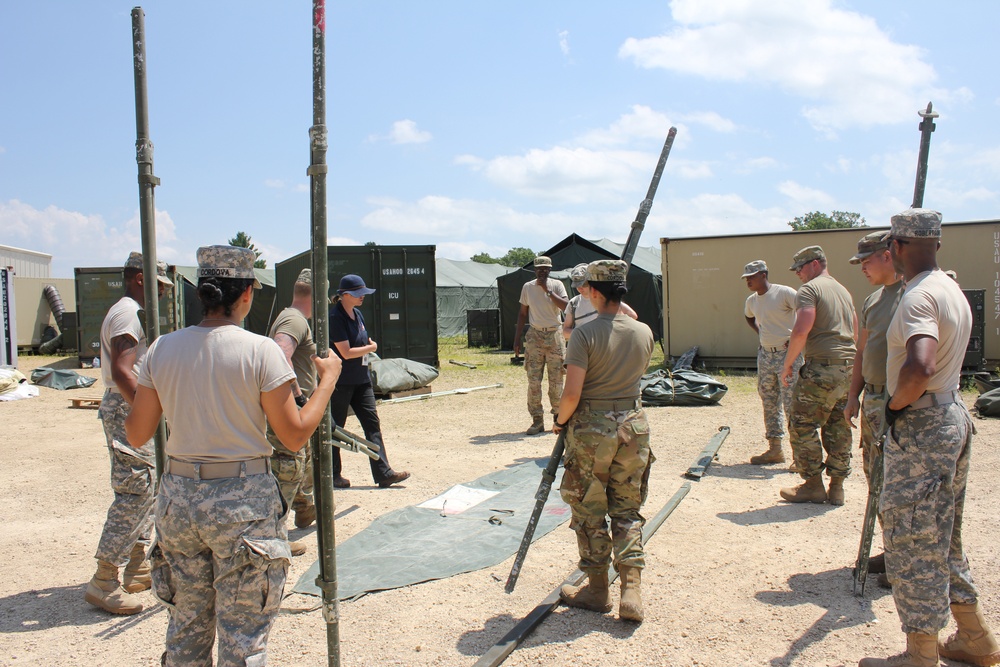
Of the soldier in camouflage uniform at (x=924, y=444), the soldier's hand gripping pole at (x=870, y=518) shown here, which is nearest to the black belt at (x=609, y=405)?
the soldier in camouflage uniform at (x=924, y=444)

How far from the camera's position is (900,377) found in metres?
3.01

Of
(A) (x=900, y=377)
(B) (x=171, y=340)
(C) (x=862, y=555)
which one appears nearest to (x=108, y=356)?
(B) (x=171, y=340)

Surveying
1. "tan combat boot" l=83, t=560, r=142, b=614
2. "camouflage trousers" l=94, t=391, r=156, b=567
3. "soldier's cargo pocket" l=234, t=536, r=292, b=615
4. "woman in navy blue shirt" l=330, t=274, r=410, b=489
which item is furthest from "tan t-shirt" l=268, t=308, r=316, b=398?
"soldier's cargo pocket" l=234, t=536, r=292, b=615

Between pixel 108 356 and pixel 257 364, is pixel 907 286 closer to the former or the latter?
pixel 257 364

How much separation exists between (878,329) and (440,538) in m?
Answer: 3.07

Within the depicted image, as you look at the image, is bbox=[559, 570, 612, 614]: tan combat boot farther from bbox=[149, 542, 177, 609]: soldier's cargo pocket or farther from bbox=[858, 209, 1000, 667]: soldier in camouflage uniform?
bbox=[149, 542, 177, 609]: soldier's cargo pocket

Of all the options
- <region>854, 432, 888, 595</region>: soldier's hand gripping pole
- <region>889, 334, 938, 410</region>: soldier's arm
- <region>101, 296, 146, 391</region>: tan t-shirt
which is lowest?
<region>854, 432, 888, 595</region>: soldier's hand gripping pole

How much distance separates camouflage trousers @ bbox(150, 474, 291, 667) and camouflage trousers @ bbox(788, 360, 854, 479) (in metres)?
4.47

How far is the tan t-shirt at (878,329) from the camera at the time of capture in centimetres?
405

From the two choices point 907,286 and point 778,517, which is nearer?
point 907,286

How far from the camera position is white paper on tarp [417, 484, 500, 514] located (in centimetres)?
572

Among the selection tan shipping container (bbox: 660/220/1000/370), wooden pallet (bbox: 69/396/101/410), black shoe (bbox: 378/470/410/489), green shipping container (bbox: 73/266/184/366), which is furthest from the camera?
green shipping container (bbox: 73/266/184/366)

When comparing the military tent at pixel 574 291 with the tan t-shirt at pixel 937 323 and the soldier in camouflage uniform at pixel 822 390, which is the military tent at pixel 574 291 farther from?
the tan t-shirt at pixel 937 323

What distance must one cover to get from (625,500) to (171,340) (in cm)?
237
